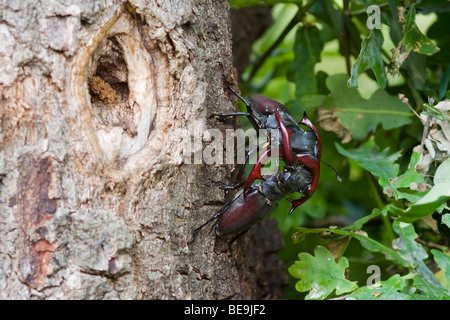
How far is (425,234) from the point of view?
7.63 ft

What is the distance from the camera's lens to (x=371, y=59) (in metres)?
1.95

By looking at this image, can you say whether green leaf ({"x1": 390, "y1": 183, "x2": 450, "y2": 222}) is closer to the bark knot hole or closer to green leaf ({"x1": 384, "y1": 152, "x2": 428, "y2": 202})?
green leaf ({"x1": 384, "y1": 152, "x2": 428, "y2": 202})

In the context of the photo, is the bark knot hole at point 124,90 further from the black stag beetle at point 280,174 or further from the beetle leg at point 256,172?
the beetle leg at point 256,172

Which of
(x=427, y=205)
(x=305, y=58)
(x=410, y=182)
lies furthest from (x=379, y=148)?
(x=427, y=205)

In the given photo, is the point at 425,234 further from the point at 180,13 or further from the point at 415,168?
the point at 180,13

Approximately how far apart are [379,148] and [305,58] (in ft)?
2.06

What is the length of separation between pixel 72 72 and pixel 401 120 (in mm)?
1548

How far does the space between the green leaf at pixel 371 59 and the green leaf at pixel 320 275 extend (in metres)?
0.67

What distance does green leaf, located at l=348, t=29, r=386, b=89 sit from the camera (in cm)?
184

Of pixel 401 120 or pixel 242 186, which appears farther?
pixel 401 120

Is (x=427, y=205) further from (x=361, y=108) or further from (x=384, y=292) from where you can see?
(x=361, y=108)

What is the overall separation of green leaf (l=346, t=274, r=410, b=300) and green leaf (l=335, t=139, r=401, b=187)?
42cm

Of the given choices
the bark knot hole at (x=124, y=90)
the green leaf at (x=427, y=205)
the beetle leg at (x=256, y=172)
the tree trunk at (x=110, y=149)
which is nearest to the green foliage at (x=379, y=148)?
the green leaf at (x=427, y=205)
